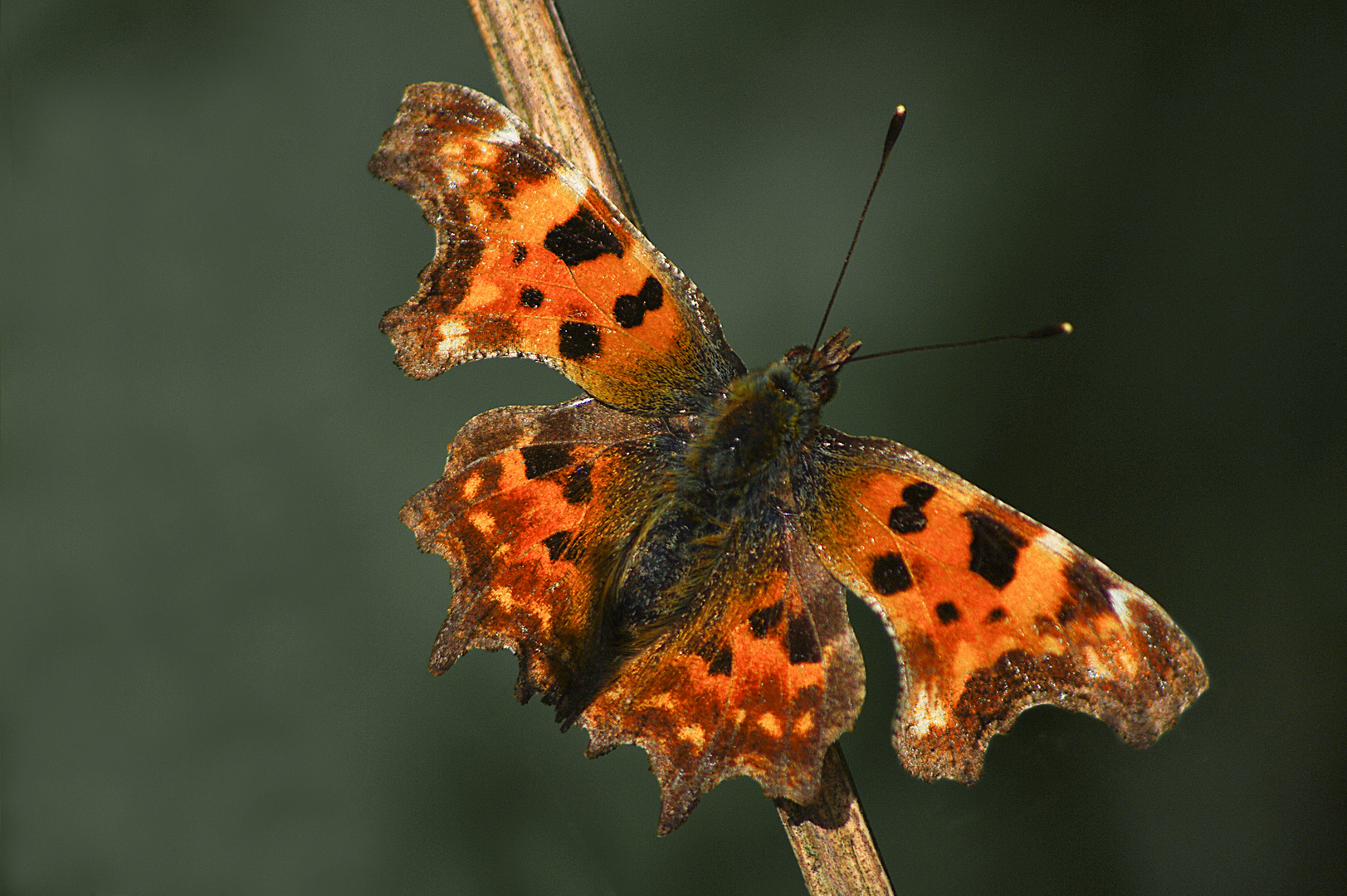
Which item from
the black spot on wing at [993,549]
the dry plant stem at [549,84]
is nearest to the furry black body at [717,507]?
the black spot on wing at [993,549]

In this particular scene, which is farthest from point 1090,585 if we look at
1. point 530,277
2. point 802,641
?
point 530,277

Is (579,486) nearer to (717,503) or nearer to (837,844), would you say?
(717,503)

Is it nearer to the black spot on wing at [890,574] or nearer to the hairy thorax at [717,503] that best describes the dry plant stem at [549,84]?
the hairy thorax at [717,503]

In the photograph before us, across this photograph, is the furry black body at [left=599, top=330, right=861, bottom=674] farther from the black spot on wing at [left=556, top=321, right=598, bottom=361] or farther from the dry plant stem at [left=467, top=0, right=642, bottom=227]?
the dry plant stem at [left=467, top=0, right=642, bottom=227]

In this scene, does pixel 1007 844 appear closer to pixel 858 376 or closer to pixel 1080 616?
pixel 1080 616

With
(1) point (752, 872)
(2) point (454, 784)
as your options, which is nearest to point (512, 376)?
(2) point (454, 784)

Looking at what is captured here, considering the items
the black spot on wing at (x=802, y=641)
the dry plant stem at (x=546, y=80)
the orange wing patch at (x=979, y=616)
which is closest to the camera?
the orange wing patch at (x=979, y=616)

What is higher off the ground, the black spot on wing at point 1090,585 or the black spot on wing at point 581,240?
the black spot on wing at point 581,240
